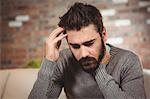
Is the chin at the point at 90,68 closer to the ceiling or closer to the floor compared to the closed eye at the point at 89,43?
closer to the floor

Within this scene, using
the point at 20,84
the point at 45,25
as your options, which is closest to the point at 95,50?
the point at 20,84

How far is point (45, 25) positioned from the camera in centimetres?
356

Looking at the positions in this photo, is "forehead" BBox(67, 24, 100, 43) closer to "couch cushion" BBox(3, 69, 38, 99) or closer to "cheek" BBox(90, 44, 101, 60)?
"cheek" BBox(90, 44, 101, 60)

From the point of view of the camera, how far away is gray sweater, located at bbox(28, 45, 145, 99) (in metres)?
1.40

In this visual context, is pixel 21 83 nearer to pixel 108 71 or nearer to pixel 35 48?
pixel 108 71

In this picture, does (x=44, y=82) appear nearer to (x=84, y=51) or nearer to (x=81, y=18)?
(x=84, y=51)

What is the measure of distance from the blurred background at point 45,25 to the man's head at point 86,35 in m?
1.90

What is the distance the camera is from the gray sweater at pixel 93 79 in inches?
55.0

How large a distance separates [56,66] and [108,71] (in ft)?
1.04

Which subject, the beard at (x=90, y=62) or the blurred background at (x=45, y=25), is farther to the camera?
the blurred background at (x=45, y=25)

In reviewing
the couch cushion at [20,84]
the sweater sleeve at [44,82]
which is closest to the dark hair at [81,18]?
the sweater sleeve at [44,82]

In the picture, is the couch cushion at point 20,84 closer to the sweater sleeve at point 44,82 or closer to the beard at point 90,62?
the sweater sleeve at point 44,82

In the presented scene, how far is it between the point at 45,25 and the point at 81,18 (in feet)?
7.06

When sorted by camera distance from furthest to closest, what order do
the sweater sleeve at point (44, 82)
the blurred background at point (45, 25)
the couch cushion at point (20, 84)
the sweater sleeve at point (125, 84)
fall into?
the blurred background at point (45, 25), the couch cushion at point (20, 84), the sweater sleeve at point (44, 82), the sweater sleeve at point (125, 84)
